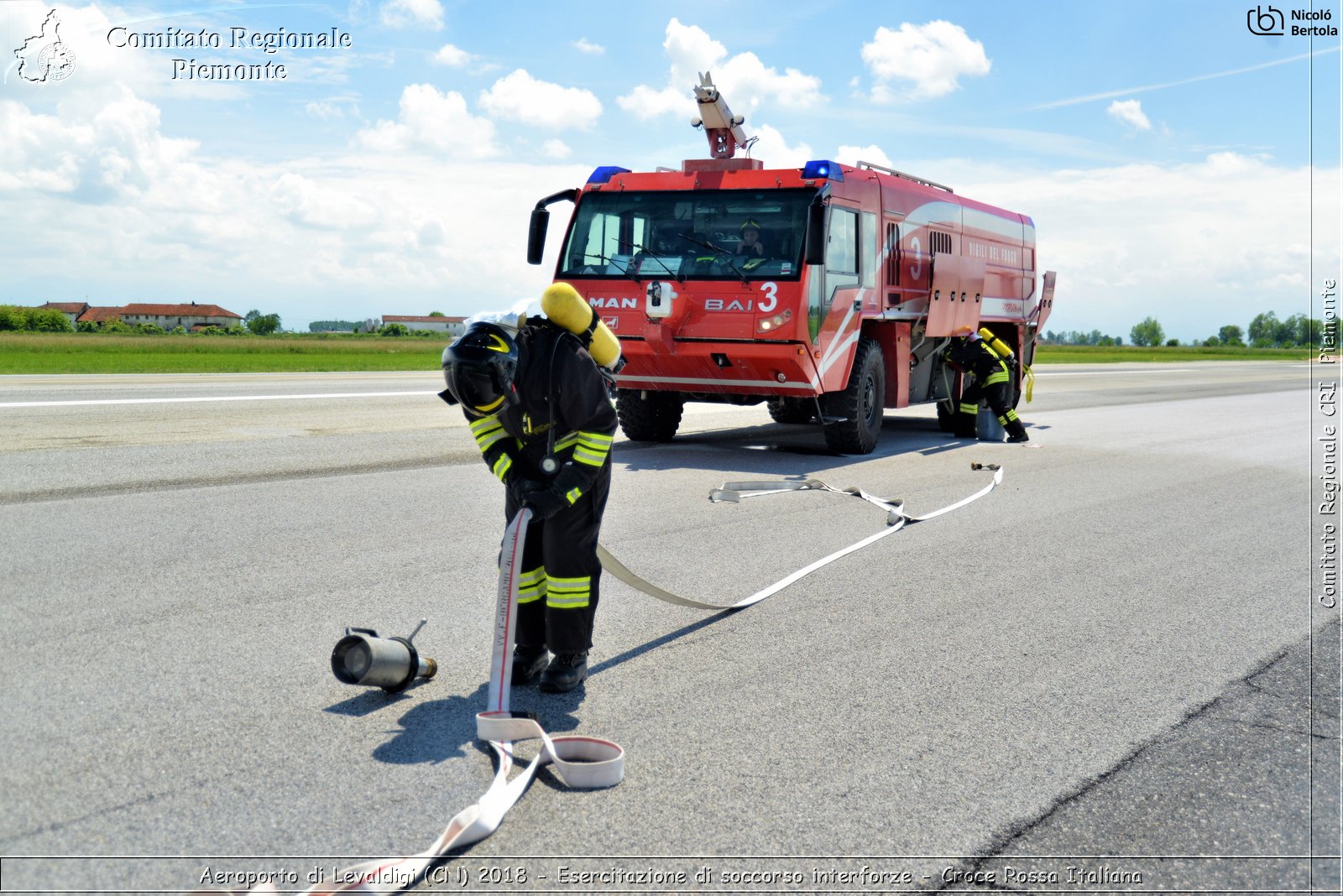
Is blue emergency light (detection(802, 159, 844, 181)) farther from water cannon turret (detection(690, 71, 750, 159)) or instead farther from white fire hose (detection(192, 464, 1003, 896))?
white fire hose (detection(192, 464, 1003, 896))

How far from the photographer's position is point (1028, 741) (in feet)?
12.6

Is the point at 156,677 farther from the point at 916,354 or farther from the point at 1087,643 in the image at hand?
the point at 916,354

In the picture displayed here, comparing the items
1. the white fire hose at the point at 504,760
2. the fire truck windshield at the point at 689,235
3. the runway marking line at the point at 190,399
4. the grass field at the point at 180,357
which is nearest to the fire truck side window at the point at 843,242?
the fire truck windshield at the point at 689,235

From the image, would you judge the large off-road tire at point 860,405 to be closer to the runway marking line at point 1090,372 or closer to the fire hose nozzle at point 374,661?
the fire hose nozzle at point 374,661

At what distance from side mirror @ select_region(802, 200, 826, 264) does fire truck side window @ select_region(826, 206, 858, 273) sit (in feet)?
1.69

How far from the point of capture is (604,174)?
39.8 ft


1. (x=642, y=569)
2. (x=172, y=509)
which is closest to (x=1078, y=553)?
(x=642, y=569)

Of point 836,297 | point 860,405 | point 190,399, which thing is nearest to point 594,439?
point 836,297

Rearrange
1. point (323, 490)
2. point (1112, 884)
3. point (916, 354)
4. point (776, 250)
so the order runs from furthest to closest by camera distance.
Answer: point (916, 354), point (776, 250), point (323, 490), point (1112, 884)

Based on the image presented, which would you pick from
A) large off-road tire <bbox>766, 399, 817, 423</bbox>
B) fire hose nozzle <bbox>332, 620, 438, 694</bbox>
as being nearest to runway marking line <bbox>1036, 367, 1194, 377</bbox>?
large off-road tire <bbox>766, 399, 817, 423</bbox>

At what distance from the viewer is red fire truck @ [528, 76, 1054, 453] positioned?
1102 centimetres

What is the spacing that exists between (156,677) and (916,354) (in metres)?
11.7

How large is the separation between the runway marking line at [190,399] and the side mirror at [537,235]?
706 centimetres

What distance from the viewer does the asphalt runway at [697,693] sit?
301cm
